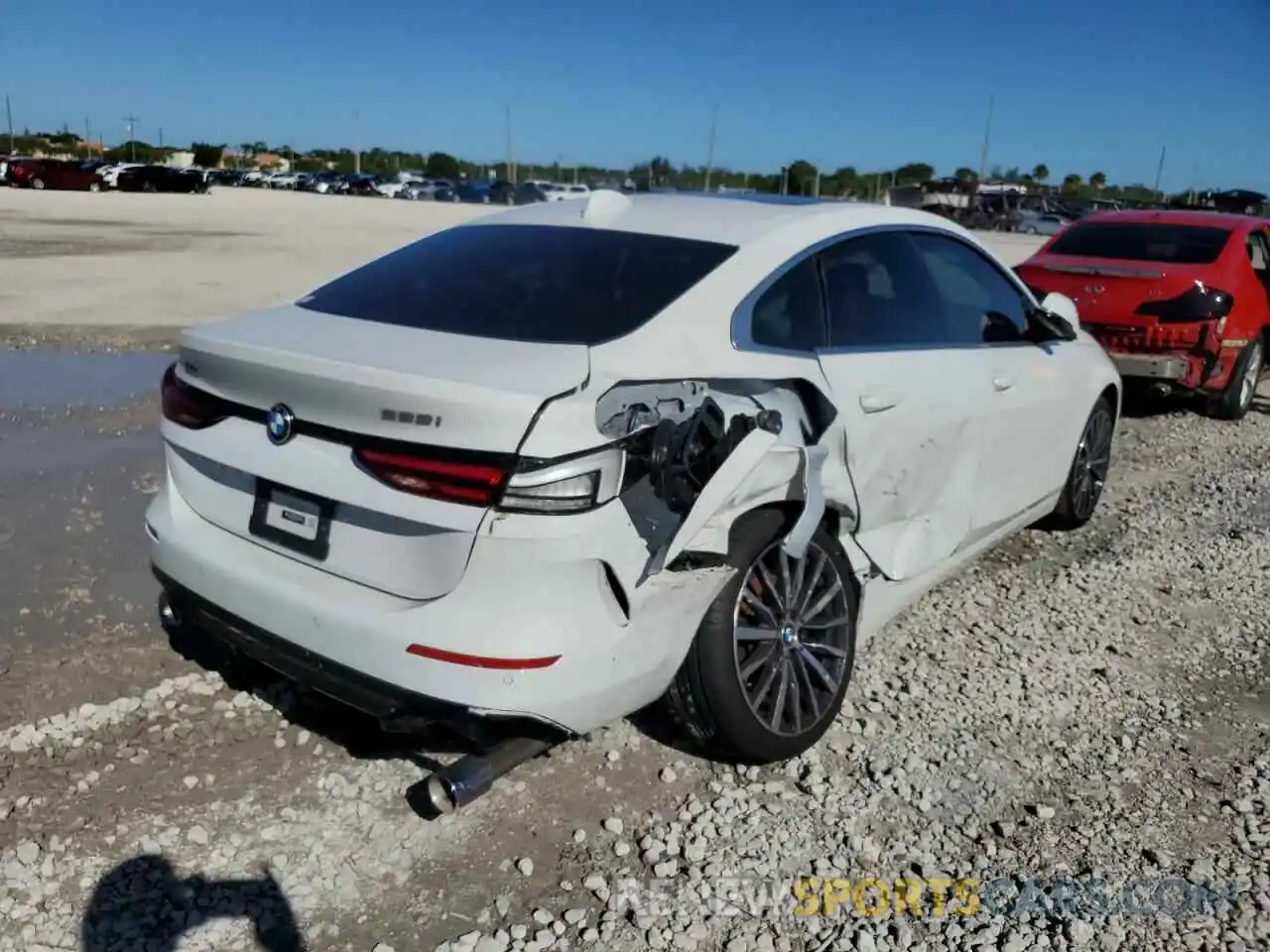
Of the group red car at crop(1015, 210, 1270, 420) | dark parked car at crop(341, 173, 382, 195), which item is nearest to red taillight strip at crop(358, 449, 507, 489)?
red car at crop(1015, 210, 1270, 420)

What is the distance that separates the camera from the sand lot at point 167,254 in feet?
41.3

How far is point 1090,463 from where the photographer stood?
582 centimetres

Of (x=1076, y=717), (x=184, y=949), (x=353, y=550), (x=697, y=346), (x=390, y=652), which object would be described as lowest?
(x=184, y=949)

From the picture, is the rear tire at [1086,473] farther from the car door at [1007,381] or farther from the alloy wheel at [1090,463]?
the car door at [1007,381]

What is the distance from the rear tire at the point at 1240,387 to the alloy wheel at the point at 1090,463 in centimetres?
370

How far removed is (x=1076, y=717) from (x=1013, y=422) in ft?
4.17

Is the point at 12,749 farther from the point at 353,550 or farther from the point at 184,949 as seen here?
the point at 353,550

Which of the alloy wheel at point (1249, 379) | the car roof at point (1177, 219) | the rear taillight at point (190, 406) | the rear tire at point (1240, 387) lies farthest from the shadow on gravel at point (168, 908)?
the car roof at point (1177, 219)

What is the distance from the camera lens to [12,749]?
3361mm

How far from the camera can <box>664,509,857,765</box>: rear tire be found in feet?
10.4

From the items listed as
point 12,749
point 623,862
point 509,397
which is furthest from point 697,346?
point 12,749

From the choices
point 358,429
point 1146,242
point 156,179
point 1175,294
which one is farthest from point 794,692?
point 156,179

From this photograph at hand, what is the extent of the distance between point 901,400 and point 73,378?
276 inches

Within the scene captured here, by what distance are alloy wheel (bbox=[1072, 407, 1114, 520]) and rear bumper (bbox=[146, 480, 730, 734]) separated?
3.28 meters
